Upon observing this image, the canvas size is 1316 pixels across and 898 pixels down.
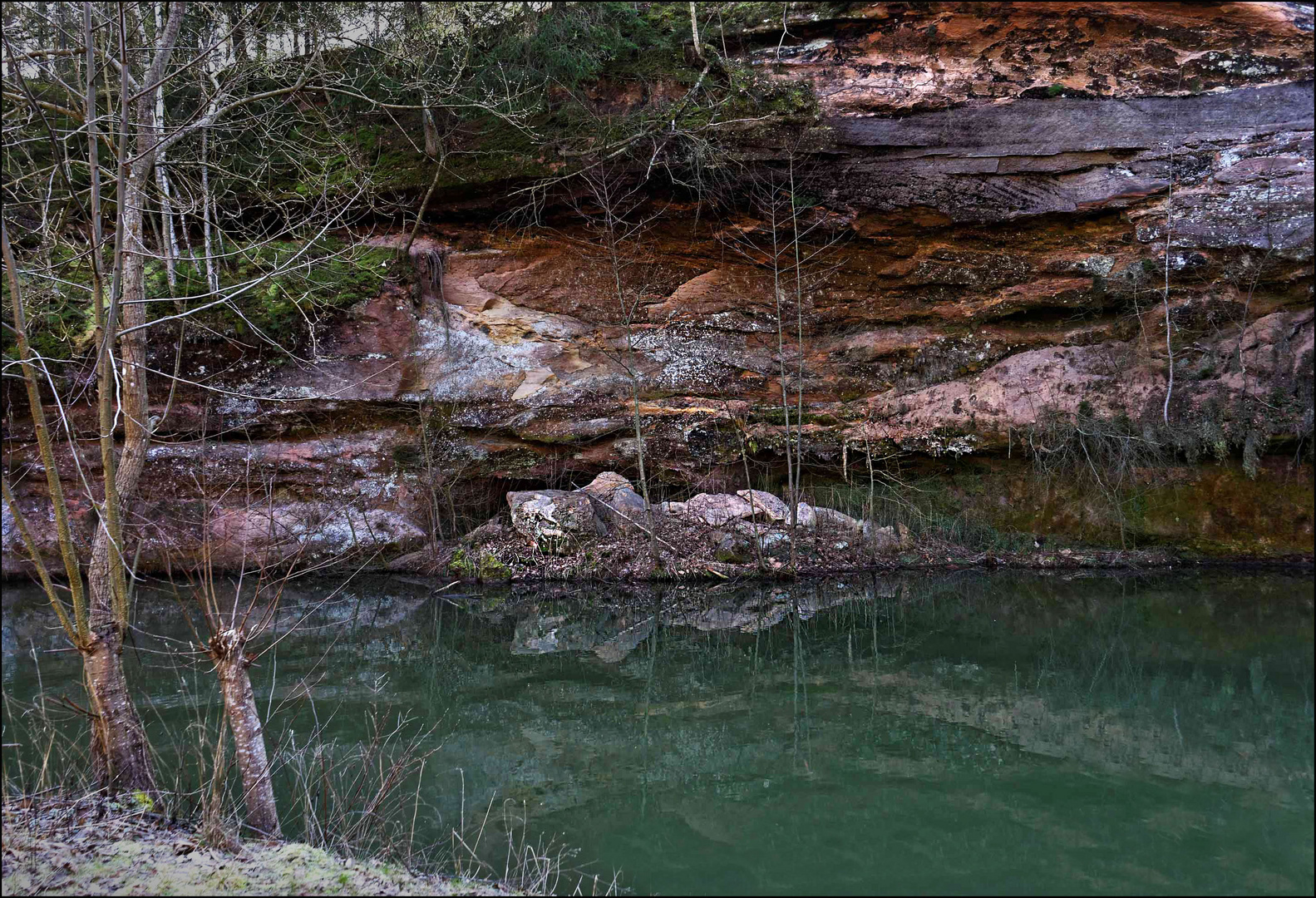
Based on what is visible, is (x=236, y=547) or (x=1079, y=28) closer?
(x=236, y=547)

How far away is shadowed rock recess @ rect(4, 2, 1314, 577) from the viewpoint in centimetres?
1148

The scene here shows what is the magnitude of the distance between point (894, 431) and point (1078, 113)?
5.47m

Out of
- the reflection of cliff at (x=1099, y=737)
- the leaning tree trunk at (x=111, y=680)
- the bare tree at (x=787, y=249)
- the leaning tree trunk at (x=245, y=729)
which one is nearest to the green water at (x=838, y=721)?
the reflection of cliff at (x=1099, y=737)

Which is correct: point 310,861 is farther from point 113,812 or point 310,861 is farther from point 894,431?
point 894,431

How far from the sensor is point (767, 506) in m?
11.8

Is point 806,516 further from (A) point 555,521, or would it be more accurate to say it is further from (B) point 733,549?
(A) point 555,521

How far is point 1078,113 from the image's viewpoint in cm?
1219

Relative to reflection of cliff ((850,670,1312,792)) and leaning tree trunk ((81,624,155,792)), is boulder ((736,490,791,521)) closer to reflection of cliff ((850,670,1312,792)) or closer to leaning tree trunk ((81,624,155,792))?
reflection of cliff ((850,670,1312,792))

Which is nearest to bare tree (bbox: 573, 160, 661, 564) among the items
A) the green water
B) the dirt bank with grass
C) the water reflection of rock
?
the water reflection of rock

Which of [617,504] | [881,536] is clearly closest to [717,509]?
[617,504]

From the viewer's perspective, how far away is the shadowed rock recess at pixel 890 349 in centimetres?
1148

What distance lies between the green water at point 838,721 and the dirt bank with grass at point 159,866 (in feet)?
2.91

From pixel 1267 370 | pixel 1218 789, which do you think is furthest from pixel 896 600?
pixel 1267 370

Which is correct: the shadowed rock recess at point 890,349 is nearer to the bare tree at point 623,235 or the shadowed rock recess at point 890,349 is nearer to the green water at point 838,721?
the bare tree at point 623,235
